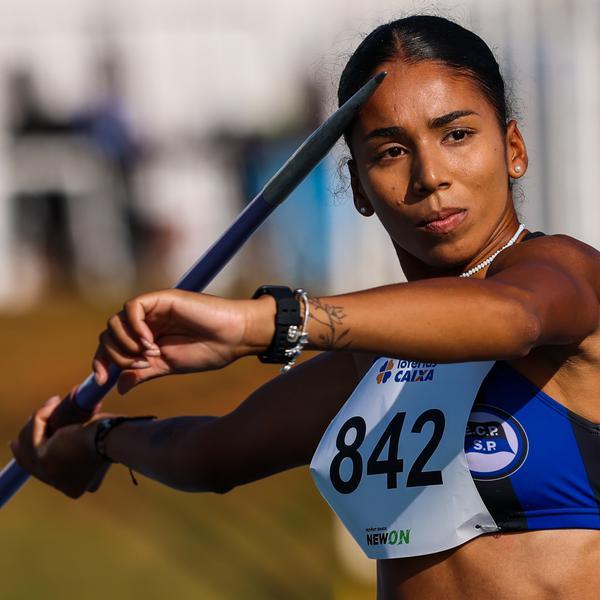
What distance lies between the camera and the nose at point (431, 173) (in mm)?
2758

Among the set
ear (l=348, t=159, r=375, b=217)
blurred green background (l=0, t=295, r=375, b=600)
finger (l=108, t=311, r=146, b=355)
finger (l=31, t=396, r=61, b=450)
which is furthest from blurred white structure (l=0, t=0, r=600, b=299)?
finger (l=108, t=311, r=146, b=355)

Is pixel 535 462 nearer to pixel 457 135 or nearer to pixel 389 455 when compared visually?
pixel 389 455

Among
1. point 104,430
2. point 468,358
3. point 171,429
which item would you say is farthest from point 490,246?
point 104,430

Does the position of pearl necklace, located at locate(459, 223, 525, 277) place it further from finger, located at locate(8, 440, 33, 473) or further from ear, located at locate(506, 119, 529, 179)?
finger, located at locate(8, 440, 33, 473)

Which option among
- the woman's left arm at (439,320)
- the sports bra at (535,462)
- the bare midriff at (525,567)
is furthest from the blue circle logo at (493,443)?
the woman's left arm at (439,320)

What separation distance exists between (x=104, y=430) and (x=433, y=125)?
1433 millimetres

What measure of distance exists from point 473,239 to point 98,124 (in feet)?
27.1

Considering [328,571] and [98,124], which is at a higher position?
[98,124]

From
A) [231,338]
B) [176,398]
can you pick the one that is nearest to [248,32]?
[176,398]

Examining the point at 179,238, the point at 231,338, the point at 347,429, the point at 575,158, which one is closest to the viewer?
the point at 231,338

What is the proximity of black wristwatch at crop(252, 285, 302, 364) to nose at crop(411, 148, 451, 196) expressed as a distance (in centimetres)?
59

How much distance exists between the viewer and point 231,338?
7.30 feet

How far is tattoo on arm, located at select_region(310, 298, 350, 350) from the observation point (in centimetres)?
224

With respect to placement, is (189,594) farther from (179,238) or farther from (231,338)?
(231,338)
